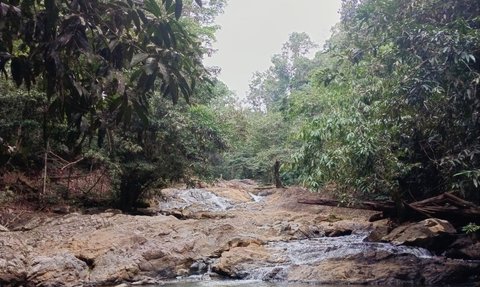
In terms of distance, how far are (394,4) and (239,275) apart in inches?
205

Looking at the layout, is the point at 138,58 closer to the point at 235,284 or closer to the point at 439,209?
the point at 235,284

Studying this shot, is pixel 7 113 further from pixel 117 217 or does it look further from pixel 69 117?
pixel 69 117

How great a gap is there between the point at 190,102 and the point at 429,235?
21.2 ft

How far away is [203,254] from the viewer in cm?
871

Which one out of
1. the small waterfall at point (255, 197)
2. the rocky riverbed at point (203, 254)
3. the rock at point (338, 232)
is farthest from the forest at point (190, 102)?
the small waterfall at point (255, 197)

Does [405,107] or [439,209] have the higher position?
[405,107]

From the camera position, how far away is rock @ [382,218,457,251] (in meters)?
8.03

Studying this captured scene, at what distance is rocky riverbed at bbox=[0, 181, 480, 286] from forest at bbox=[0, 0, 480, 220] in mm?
1193

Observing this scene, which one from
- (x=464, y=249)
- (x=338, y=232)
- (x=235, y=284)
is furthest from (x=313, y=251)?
(x=464, y=249)

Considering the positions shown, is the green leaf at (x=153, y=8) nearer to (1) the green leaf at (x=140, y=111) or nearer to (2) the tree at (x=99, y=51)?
(2) the tree at (x=99, y=51)

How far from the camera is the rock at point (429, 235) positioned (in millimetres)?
8031

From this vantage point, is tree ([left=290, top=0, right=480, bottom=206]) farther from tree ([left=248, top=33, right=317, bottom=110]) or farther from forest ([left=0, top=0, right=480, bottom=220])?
tree ([left=248, top=33, right=317, bottom=110])

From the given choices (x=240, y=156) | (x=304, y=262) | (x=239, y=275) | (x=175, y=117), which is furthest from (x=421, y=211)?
(x=240, y=156)

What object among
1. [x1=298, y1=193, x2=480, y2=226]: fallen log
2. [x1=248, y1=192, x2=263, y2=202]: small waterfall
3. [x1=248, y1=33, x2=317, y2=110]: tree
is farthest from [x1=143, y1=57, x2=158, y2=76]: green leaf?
[x1=248, y1=33, x2=317, y2=110]: tree
